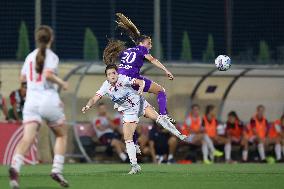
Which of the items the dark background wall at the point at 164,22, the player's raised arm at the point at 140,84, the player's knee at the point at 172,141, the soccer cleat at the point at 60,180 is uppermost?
the dark background wall at the point at 164,22

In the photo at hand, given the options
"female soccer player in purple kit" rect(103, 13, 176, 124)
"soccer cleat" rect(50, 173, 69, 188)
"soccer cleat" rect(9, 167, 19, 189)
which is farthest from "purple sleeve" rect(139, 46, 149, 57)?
"soccer cleat" rect(9, 167, 19, 189)

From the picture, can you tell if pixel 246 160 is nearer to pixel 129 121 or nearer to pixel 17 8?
pixel 17 8

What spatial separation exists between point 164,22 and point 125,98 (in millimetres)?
8948

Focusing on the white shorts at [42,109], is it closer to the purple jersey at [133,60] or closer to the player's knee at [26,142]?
the player's knee at [26,142]

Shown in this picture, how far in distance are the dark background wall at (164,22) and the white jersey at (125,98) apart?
796cm

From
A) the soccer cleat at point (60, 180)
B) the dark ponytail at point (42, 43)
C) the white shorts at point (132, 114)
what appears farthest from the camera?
the white shorts at point (132, 114)

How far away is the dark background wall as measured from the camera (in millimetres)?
24688

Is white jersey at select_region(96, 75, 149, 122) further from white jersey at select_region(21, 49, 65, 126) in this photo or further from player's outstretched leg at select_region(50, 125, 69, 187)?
white jersey at select_region(21, 49, 65, 126)

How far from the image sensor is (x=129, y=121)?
54.2 feet

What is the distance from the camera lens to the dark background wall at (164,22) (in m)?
24.7

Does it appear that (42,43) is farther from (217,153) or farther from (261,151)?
(261,151)

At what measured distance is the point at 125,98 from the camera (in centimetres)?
1680

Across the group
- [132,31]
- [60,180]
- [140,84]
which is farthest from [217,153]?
[60,180]

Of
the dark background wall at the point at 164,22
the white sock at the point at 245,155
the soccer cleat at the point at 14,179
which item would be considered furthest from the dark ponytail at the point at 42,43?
the white sock at the point at 245,155
